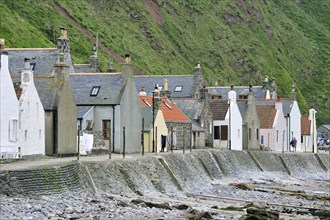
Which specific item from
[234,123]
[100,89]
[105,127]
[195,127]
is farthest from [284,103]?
[105,127]

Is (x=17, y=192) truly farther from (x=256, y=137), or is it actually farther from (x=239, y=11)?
(x=239, y=11)

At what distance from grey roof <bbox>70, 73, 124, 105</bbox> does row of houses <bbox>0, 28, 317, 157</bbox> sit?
7 centimetres

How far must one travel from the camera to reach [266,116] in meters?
91.4

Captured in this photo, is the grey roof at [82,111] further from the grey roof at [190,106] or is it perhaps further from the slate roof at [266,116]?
the slate roof at [266,116]

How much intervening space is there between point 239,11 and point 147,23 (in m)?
39.2

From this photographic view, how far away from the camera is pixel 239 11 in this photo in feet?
598

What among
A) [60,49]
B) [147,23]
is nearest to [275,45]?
[147,23]

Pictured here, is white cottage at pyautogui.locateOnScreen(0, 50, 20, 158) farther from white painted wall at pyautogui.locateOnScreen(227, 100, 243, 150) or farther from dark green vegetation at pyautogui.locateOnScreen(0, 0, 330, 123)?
dark green vegetation at pyautogui.locateOnScreen(0, 0, 330, 123)

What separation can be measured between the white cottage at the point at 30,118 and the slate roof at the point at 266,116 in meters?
44.5

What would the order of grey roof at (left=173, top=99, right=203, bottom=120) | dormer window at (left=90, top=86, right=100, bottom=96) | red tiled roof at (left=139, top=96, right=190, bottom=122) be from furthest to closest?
grey roof at (left=173, top=99, right=203, bottom=120)
red tiled roof at (left=139, top=96, right=190, bottom=122)
dormer window at (left=90, top=86, right=100, bottom=96)

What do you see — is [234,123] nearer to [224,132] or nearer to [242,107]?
[224,132]

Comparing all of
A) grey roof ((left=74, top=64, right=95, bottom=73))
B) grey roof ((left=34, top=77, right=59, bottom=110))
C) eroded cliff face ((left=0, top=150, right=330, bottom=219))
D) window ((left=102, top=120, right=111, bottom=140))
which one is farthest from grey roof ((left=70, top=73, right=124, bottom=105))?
grey roof ((left=74, top=64, right=95, bottom=73))

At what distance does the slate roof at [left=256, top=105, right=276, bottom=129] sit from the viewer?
91.2 m

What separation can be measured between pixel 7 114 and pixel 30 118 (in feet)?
10.5
